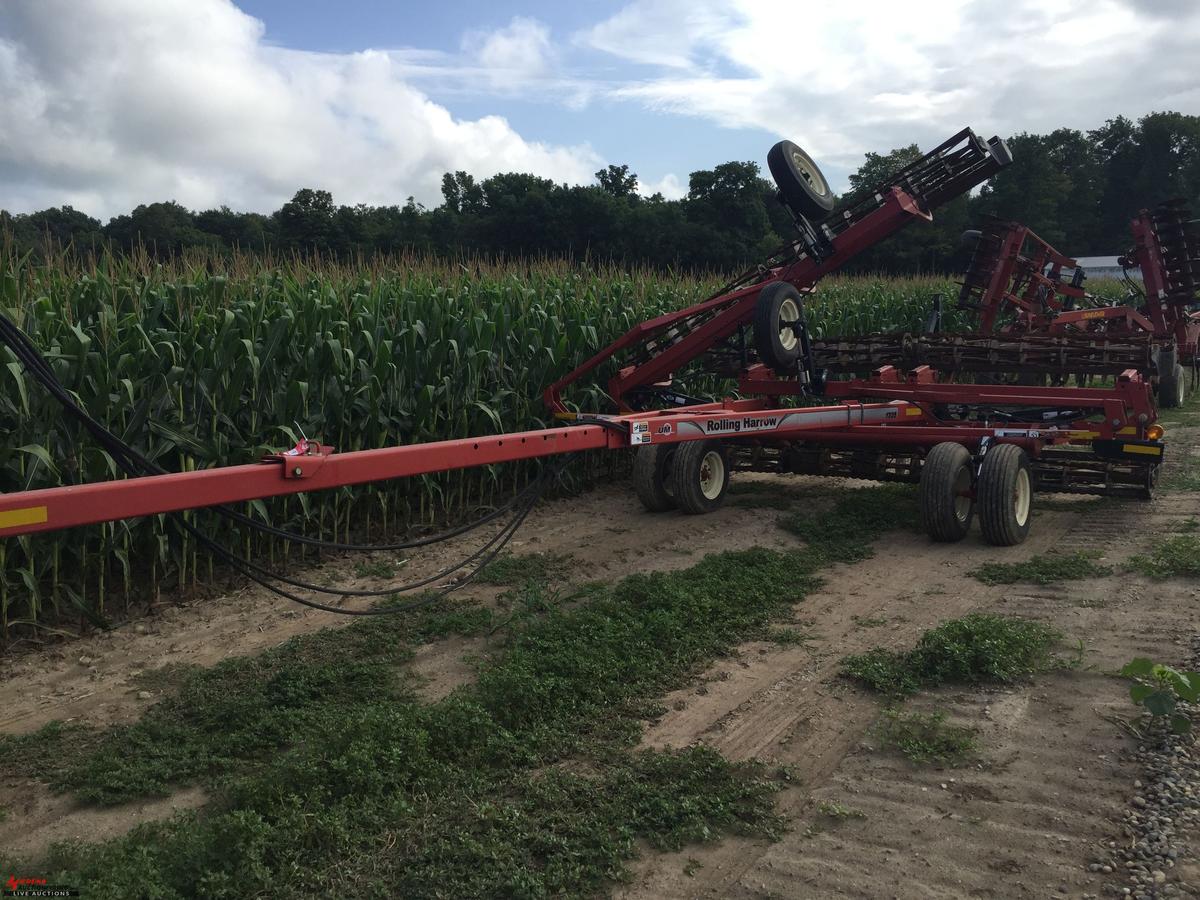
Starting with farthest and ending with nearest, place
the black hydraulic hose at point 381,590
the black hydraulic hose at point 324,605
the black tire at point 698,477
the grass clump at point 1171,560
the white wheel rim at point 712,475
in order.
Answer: the white wheel rim at point 712,475 < the black tire at point 698,477 < the grass clump at point 1171,560 < the black hydraulic hose at point 381,590 < the black hydraulic hose at point 324,605

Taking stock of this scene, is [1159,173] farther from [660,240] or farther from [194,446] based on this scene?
[194,446]

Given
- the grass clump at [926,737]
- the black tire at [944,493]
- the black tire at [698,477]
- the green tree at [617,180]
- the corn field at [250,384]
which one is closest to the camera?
the grass clump at [926,737]

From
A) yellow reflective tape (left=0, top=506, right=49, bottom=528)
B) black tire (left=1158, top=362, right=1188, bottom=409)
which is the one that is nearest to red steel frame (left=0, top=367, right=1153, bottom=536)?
yellow reflective tape (left=0, top=506, right=49, bottom=528)

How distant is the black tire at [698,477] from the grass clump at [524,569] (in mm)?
1615

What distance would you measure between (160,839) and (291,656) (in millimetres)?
1973

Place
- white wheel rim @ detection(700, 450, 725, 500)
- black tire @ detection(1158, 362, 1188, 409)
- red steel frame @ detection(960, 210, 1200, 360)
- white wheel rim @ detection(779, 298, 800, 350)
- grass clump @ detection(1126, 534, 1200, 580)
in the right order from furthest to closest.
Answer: black tire @ detection(1158, 362, 1188, 409), red steel frame @ detection(960, 210, 1200, 360), white wheel rim @ detection(700, 450, 725, 500), white wheel rim @ detection(779, 298, 800, 350), grass clump @ detection(1126, 534, 1200, 580)

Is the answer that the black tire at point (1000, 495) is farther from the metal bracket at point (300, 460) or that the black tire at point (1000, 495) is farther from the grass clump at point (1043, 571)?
the metal bracket at point (300, 460)

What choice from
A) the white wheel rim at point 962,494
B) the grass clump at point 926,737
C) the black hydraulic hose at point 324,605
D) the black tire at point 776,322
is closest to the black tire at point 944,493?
the white wheel rim at point 962,494

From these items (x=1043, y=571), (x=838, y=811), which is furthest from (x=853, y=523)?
(x=838, y=811)

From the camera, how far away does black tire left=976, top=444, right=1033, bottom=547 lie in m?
7.45

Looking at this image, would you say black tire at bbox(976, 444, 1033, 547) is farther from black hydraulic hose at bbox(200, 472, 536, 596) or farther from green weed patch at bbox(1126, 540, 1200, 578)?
black hydraulic hose at bbox(200, 472, 536, 596)

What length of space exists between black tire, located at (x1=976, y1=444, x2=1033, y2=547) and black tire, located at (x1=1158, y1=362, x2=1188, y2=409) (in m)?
10.8

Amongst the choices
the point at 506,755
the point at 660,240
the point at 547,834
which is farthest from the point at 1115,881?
the point at 660,240

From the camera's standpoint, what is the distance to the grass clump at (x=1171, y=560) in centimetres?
648
